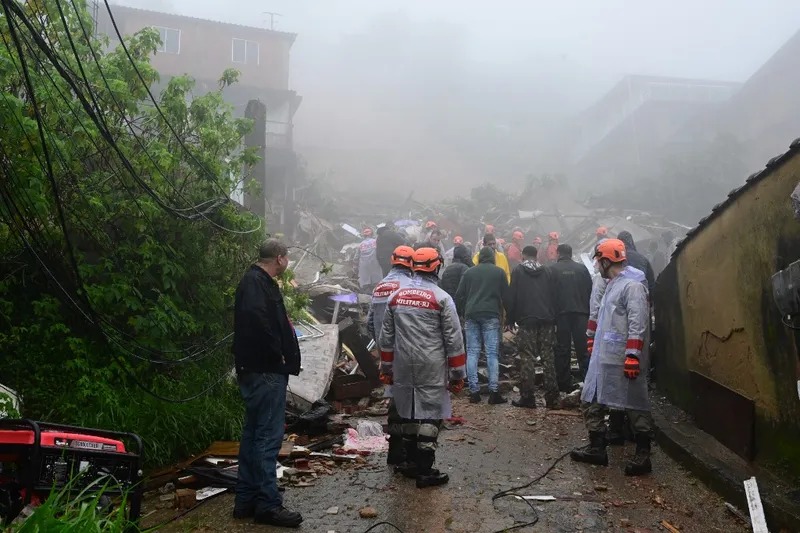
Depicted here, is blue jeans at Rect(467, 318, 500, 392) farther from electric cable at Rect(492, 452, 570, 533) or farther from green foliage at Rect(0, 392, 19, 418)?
green foliage at Rect(0, 392, 19, 418)

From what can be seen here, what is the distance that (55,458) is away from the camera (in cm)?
323

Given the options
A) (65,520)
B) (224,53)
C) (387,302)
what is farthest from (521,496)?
(224,53)

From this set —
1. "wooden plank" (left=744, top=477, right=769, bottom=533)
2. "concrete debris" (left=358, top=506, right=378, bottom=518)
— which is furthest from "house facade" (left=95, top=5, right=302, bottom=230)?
"wooden plank" (left=744, top=477, right=769, bottom=533)

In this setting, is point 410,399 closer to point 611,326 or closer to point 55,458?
point 611,326

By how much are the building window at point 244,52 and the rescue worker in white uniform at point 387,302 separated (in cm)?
2876

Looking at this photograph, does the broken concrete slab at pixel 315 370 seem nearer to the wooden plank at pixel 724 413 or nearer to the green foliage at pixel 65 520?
the green foliage at pixel 65 520

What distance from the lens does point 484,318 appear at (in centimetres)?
799

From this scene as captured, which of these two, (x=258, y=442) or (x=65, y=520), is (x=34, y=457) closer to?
(x=65, y=520)

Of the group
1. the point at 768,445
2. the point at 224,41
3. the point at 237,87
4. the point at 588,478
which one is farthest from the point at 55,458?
the point at 224,41

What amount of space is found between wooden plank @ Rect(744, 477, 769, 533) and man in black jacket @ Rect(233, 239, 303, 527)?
2849 mm

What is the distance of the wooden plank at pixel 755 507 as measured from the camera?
372cm

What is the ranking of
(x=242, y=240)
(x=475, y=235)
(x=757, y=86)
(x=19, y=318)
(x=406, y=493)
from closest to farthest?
(x=406, y=493), (x=19, y=318), (x=242, y=240), (x=475, y=235), (x=757, y=86)

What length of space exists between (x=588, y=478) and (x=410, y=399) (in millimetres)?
1569

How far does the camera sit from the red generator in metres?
3.03
